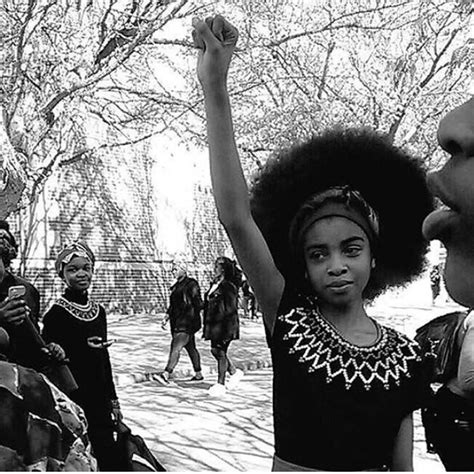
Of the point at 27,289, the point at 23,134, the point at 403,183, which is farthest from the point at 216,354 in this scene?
the point at 403,183

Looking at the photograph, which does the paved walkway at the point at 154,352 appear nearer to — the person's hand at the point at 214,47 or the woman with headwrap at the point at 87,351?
the woman with headwrap at the point at 87,351

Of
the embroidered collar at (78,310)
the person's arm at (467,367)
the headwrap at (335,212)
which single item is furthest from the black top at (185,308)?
the person's arm at (467,367)

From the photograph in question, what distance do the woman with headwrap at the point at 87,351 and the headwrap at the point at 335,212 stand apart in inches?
96.2

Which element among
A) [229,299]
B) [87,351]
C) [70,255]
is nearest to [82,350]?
[87,351]

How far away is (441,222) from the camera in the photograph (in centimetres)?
65

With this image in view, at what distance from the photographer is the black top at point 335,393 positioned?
1.74 meters

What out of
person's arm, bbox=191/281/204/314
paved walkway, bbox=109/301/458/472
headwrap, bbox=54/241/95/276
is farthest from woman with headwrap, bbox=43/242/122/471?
person's arm, bbox=191/281/204/314

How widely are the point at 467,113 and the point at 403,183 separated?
1.48m

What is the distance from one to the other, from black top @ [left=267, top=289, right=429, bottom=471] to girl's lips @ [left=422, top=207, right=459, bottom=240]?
115 centimetres

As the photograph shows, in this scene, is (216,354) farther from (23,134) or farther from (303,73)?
(303,73)

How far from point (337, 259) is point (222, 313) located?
6926 millimetres

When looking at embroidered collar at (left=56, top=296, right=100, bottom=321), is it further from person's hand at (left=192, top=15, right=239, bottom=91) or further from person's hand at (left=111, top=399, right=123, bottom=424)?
person's hand at (left=192, top=15, right=239, bottom=91)

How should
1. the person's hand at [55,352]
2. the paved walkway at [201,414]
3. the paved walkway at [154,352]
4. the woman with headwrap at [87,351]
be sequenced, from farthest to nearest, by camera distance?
the paved walkway at [154,352] → the paved walkway at [201,414] → the woman with headwrap at [87,351] → the person's hand at [55,352]

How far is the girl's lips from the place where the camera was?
646mm
